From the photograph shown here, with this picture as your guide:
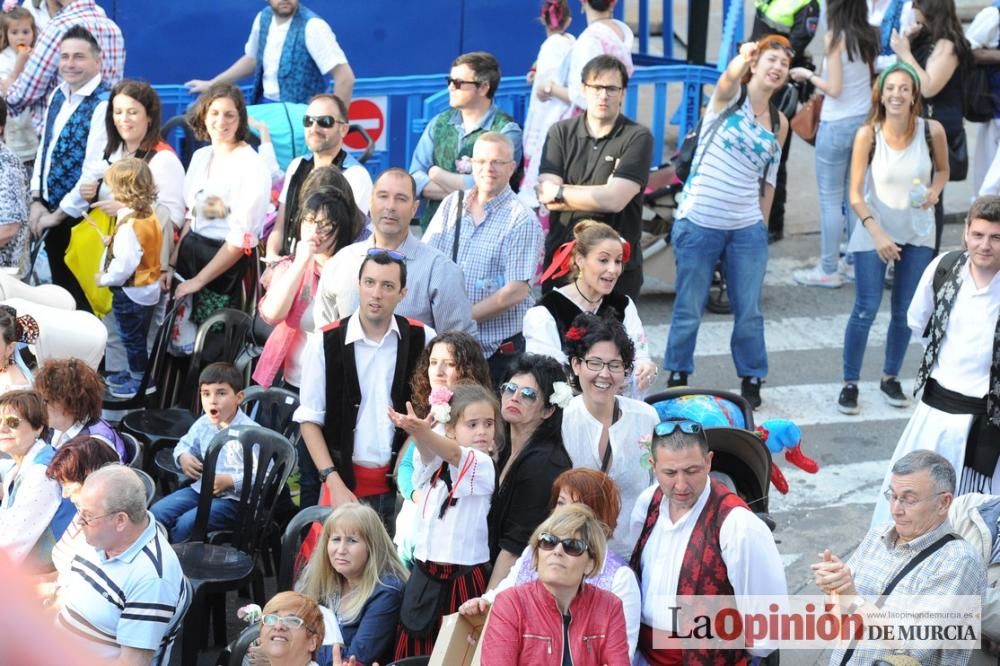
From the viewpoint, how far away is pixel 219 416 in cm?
612

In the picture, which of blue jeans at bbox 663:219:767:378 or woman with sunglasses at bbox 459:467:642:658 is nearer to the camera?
woman with sunglasses at bbox 459:467:642:658

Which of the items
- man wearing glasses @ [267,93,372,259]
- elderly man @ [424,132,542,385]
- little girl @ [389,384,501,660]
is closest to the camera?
little girl @ [389,384,501,660]

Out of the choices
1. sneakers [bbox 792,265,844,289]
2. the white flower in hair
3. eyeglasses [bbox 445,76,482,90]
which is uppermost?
eyeglasses [bbox 445,76,482,90]

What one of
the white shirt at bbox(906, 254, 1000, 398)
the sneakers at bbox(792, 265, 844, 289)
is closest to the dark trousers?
the white shirt at bbox(906, 254, 1000, 398)

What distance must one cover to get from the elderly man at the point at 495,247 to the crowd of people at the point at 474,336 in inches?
0.6

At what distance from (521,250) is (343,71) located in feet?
10.3

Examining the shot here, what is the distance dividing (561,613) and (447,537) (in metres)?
0.75

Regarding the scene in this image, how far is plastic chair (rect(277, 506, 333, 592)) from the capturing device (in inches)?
205

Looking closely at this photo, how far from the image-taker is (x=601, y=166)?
23.7ft

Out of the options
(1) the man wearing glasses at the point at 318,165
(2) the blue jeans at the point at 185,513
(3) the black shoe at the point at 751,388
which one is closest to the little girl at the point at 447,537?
(2) the blue jeans at the point at 185,513

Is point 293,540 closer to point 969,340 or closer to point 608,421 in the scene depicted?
point 608,421

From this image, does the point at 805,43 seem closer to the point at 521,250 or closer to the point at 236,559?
the point at 521,250

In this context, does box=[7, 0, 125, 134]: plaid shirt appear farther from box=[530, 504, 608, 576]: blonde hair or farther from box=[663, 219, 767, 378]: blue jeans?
box=[530, 504, 608, 576]: blonde hair

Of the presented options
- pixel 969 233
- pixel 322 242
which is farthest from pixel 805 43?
pixel 322 242
